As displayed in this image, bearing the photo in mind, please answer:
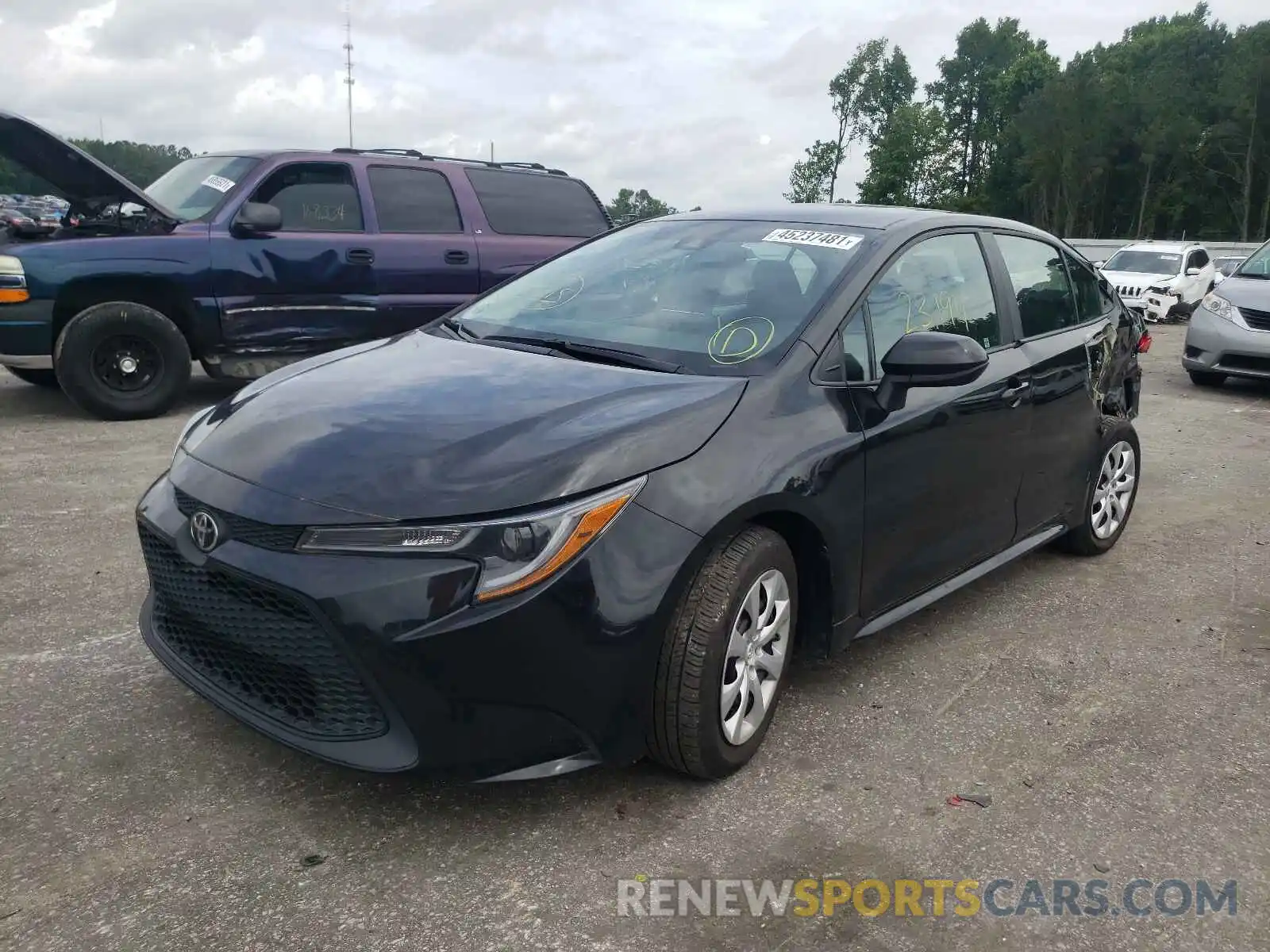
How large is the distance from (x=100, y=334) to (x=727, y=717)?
5.73 metres

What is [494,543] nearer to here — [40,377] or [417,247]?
[417,247]

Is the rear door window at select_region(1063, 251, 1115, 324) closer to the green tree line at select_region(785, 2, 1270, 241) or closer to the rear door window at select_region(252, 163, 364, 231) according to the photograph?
the rear door window at select_region(252, 163, 364, 231)

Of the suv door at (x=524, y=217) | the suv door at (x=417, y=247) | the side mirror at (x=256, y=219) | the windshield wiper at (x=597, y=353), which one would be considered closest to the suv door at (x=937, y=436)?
the windshield wiper at (x=597, y=353)

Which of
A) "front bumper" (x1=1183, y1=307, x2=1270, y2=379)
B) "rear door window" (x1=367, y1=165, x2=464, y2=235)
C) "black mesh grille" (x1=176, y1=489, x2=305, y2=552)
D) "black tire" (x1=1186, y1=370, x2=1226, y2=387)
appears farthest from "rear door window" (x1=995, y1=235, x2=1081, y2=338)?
"black tire" (x1=1186, y1=370, x2=1226, y2=387)

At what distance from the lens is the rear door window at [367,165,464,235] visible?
25.3ft

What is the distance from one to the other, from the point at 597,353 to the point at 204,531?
1236mm

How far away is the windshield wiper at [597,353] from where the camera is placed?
3.02 metres

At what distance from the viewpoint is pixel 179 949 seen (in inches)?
83.0

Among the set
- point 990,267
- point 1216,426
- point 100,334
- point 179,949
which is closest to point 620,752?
point 179,949

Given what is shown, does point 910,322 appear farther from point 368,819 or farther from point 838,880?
point 368,819

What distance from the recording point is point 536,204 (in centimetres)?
845

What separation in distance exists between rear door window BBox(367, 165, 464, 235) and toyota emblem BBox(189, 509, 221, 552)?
5493 millimetres

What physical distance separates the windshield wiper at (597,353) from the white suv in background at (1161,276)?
55.6 feet

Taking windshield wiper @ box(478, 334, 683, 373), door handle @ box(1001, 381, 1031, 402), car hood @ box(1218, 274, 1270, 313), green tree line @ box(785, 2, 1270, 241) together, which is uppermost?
green tree line @ box(785, 2, 1270, 241)
